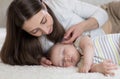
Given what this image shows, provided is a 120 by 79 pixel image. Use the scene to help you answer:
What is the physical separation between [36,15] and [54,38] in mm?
182

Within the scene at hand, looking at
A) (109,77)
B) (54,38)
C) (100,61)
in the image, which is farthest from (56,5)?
(109,77)

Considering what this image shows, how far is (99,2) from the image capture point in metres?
2.02

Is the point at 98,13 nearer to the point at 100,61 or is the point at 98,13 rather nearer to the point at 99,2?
the point at 100,61

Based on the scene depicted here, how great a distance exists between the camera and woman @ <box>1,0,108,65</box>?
47.3 inches

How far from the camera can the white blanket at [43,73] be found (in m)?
1.03

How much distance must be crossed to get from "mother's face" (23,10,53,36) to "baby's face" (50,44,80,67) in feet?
0.31

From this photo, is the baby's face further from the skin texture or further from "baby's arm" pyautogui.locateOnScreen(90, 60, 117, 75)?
"baby's arm" pyautogui.locateOnScreen(90, 60, 117, 75)

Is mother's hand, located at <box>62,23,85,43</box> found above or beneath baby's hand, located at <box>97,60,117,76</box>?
above

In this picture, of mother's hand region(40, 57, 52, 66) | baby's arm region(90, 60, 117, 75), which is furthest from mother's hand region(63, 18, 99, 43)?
baby's arm region(90, 60, 117, 75)

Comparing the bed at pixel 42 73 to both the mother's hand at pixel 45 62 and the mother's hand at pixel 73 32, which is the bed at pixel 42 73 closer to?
the mother's hand at pixel 45 62

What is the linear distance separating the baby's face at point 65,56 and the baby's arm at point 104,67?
12cm

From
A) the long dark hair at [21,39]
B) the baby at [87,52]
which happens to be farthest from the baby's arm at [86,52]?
the long dark hair at [21,39]

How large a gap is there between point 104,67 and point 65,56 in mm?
204

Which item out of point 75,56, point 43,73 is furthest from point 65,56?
point 43,73
